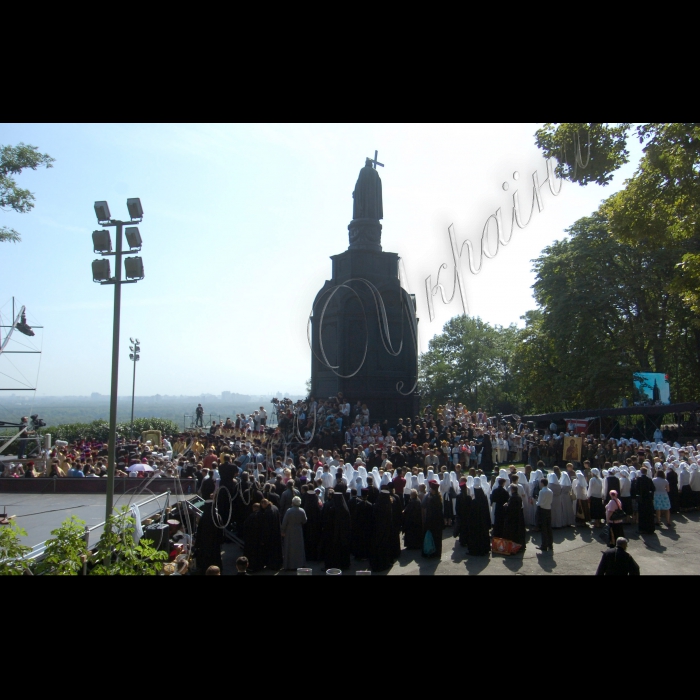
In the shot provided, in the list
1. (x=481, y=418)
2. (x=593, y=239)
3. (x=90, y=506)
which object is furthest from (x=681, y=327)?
(x=90, y=506)

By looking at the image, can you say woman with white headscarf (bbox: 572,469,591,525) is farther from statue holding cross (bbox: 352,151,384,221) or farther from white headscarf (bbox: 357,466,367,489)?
statue holding cross (bbox: 352,151,384,221)

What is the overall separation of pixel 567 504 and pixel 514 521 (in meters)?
2.72

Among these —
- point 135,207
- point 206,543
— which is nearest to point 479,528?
point 206,543

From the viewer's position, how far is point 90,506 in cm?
1362

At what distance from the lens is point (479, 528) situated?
11.2m

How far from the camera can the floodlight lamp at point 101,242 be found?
9.20 meters

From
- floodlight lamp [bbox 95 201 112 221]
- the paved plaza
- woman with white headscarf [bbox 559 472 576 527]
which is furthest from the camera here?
woman with white headscarf [bbox 559 472 576 527]

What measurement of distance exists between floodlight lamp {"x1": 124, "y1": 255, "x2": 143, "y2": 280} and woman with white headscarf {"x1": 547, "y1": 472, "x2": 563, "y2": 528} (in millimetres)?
9691

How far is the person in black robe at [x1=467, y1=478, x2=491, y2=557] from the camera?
11.2 metres

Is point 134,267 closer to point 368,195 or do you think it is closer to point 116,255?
point 116,255

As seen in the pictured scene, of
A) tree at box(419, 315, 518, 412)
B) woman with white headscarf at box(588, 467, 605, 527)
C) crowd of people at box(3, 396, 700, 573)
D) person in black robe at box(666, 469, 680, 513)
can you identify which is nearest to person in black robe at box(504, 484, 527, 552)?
crowd of people at box(3, 396, 700, 573)

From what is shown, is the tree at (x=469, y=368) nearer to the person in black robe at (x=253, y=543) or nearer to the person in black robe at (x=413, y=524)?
the person in black robe at (x=413, y=524)

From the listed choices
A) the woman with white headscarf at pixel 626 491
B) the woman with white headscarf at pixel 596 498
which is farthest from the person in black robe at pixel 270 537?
the woman with white headscarf at pixel 626 491

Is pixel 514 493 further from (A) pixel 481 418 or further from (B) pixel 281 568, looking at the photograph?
(A) pixel 481 418
